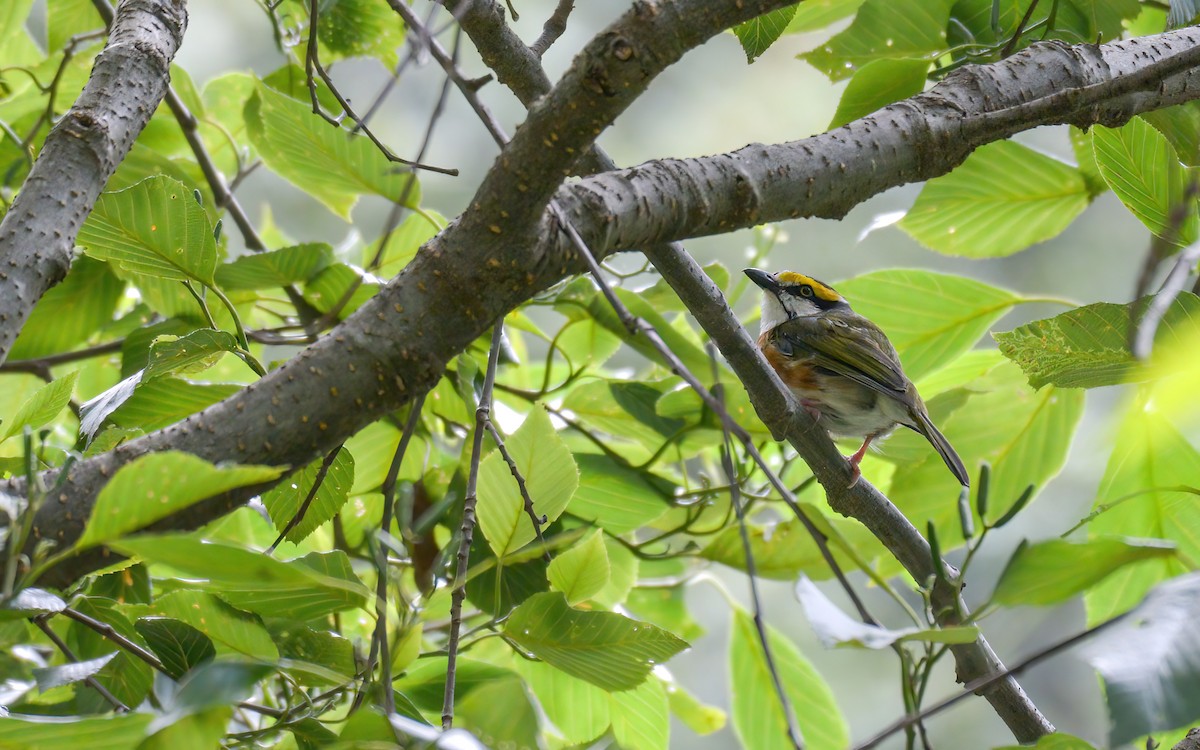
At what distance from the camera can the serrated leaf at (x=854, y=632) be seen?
92 cm

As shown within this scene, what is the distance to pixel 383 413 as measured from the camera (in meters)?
1.18

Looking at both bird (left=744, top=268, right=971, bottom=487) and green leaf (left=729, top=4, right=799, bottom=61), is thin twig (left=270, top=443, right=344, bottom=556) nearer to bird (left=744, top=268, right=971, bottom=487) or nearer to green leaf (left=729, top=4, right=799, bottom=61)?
green leaf (left=729, top=4, right=799, bottom=61)

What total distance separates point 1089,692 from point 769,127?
657 centimetres

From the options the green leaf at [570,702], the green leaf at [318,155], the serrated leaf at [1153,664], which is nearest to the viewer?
the serrated leaf at [1153,664]

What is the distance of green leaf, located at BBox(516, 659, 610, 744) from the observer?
2.01 m

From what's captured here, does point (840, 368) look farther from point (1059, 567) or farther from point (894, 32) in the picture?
point (1059, 567)

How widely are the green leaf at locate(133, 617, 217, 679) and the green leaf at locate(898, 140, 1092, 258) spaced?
1.80m

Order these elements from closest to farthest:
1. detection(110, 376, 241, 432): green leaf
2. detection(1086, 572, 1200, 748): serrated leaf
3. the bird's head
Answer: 1. detection(1086, 572, 1200, 748): serrated leaf
2. detection(110, 376, 241, 432): green leaf
3. the bird's head

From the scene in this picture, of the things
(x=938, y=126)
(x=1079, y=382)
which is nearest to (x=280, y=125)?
(x=938, y=126)

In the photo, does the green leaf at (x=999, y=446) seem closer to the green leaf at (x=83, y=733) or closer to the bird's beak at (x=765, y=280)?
the bird's beak at (x=765, y=280)

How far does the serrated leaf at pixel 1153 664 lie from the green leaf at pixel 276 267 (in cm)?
171

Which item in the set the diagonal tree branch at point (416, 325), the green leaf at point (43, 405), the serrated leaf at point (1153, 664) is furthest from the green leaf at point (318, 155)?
the serrated leaf at point (1153, 664)

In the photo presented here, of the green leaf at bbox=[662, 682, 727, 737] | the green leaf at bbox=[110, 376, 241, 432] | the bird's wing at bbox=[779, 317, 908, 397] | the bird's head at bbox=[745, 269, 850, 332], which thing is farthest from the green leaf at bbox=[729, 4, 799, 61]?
the bird's head at bbox=[745, 269, 850, 332]

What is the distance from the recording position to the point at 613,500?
6.86 feet
